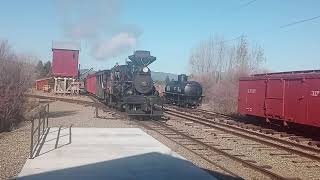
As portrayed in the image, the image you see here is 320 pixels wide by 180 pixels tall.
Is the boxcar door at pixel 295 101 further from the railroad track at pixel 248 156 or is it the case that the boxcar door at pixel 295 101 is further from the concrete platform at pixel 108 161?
the concrete platform at pixel 108 161

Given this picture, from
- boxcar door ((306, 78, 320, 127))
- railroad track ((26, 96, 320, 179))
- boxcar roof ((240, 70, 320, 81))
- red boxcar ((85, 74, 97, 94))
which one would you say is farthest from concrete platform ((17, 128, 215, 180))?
red boxcar ((85, 74, 97, 94))

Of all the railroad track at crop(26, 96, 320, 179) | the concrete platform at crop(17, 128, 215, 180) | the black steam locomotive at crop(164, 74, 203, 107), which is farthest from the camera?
the black steam locomotive at crop(164, 74, 203, 107)

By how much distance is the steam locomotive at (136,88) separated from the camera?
77.6 feet

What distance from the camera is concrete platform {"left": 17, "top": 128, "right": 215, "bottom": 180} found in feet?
29.4

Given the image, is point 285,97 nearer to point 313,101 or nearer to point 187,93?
point 313,101

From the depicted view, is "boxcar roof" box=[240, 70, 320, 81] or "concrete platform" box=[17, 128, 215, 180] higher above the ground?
"boxcar roof" box=[240, 70, 320, 81]

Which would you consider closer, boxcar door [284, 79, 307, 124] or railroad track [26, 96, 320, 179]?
railroad track [26, 96, 320, 179]

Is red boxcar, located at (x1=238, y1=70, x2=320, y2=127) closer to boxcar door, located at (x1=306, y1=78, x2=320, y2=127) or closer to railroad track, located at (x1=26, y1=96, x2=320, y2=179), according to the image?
boxcar door, located at (x1=306, y1=78, x2=320, y2=127)

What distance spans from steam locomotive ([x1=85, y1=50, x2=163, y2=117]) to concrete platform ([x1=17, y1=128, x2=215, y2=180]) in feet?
27.8

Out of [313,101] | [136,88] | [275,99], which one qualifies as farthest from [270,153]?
[136,88]

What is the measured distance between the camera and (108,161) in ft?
34.4

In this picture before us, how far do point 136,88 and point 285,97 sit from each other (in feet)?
26.0

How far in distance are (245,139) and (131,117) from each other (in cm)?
904

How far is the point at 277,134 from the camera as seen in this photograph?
64.4ft
